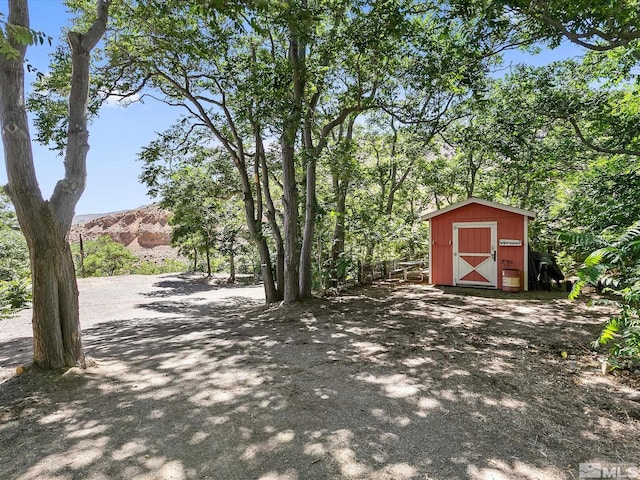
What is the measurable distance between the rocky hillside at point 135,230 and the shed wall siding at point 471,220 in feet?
162

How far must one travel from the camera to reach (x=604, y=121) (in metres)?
7.63

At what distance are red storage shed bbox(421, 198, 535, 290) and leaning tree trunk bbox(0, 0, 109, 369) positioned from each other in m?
8.32

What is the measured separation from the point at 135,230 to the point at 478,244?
5942 centimetres

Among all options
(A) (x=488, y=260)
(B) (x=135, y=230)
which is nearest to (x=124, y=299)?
(A) (x=488, y=260)

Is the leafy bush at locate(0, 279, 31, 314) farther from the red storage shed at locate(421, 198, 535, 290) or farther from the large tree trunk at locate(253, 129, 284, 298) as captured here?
the red storage shed at locate(421, 198, 535, 290)

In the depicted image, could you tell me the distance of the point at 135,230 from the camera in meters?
58.0

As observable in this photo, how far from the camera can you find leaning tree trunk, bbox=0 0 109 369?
10.9ft

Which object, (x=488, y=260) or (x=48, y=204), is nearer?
(x=48, y=204)

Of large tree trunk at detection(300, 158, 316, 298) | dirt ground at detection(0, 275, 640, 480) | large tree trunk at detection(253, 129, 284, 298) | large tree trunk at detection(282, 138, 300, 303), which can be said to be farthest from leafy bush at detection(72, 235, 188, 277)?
dirt ground at detection(0, 275, 640, 480)

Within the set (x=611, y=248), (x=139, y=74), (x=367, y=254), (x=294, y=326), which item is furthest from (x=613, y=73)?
(x=139, y=74)

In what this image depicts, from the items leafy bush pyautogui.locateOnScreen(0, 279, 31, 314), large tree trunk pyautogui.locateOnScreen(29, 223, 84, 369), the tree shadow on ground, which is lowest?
the tree shadow on ground

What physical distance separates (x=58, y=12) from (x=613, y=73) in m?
11.5

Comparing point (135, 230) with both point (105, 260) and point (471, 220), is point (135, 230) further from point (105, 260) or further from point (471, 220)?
point (471, 220)

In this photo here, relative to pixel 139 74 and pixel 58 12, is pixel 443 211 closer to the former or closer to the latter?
pixel 139 74
